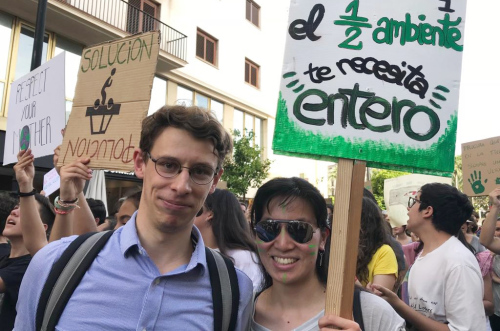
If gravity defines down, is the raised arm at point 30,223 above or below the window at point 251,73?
below

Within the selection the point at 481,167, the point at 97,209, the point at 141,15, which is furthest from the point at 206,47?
the point at 481,167

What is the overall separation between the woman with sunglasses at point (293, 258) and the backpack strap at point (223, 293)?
17cm

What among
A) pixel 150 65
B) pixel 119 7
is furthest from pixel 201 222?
pixel 119 7

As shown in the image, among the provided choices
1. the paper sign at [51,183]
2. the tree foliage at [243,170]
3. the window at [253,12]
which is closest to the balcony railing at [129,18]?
the tree foliage at [243,170]

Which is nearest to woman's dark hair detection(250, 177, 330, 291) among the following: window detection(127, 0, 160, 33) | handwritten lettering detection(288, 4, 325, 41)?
handwritten lettering detection(288, 4, 325, 41)

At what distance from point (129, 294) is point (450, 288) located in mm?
1784

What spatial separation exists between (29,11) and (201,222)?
9.99 metres

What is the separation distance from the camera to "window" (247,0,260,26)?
19.5 metres

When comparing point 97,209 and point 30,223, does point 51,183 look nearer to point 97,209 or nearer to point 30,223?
point 30,223

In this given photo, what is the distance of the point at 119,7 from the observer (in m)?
13.0

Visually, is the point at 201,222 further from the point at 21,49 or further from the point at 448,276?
the point at 21,49

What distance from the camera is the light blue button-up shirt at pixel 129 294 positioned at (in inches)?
55.4

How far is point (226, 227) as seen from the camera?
3.09m

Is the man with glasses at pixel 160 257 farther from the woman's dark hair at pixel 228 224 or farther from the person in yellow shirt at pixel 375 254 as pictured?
the person in yellow shirt at pixel 375 254
